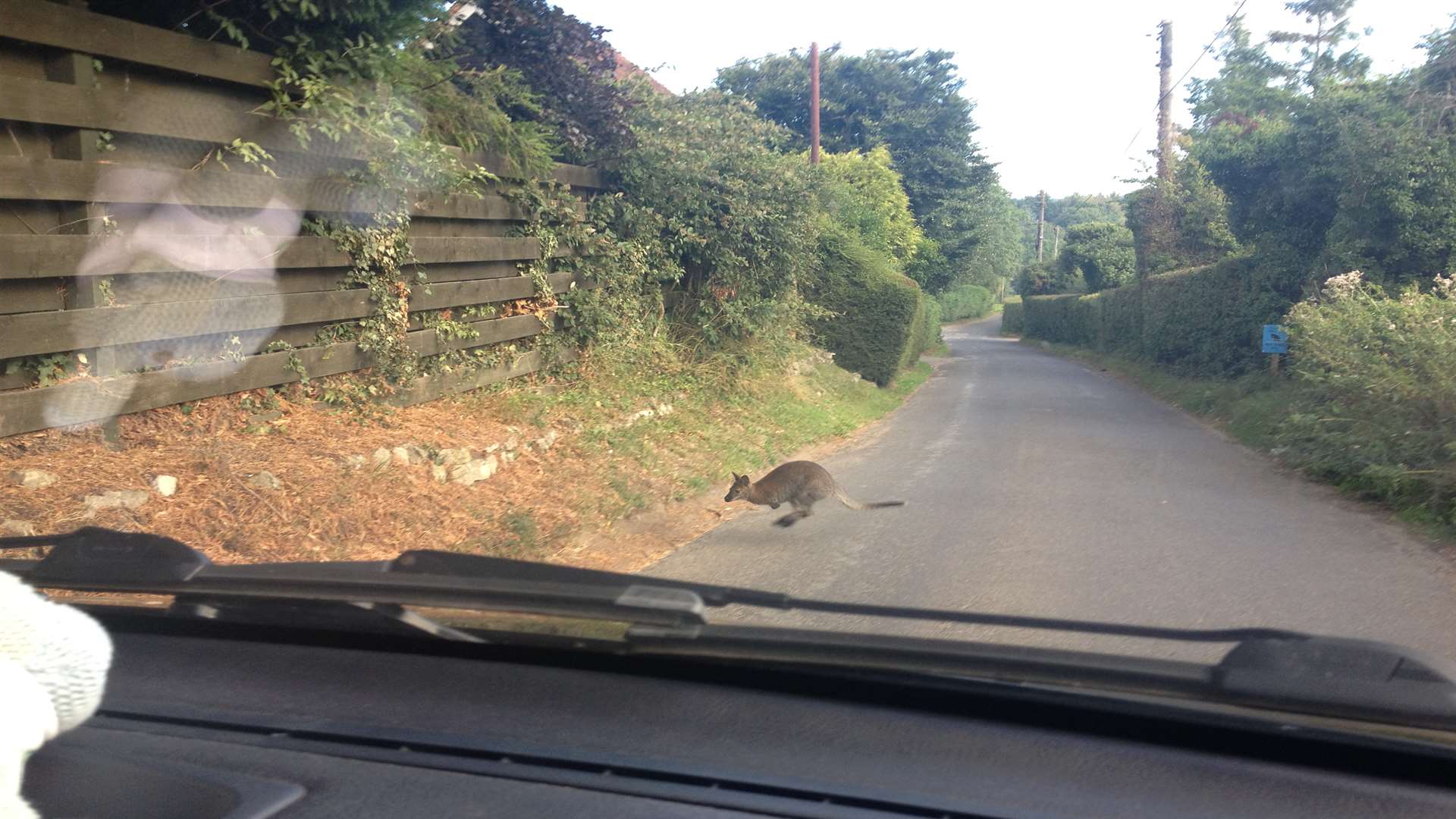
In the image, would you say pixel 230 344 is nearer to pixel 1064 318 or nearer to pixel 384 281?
pixel 384 281

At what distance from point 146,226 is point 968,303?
68.5 metres

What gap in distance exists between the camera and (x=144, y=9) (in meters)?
7.69

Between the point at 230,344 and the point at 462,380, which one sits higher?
the point at 230,344

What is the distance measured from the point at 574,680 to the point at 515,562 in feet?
1.75

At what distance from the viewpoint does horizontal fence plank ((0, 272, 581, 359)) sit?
609 cm

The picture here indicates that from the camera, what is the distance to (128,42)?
6691 millimetres

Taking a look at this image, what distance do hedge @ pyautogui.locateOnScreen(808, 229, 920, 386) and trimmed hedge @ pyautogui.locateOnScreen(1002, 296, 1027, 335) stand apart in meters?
32.5

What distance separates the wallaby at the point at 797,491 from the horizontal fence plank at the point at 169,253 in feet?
11.5

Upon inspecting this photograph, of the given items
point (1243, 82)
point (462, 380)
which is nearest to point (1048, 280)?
point (1243, 82)

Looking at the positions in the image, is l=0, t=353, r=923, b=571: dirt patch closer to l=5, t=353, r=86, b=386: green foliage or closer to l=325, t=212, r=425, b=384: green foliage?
l=5, t=353, r=86, b=386: green foliage

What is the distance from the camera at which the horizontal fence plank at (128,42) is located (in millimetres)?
6062

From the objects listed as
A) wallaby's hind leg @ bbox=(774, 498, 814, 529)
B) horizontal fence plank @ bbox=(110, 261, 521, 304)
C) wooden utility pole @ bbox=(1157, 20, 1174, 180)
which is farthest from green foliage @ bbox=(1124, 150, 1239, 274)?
horizontal fence plank @ bbox=(110, 261, 521, 304)

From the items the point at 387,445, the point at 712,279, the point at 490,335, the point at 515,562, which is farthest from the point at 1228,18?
the point at 515,562

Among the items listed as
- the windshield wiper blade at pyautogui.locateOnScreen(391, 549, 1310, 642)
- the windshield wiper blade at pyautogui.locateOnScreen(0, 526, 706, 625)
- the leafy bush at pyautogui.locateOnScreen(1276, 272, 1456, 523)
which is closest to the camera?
the windshield wiper blade at pyautogui.locateOnScreen(391, 549, 1310, 642)
